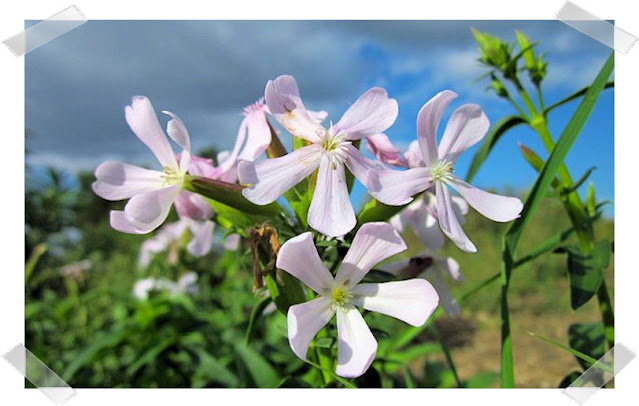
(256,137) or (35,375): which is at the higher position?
(256,137)

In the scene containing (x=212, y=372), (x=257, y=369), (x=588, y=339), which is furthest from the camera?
(x=212, y=372)

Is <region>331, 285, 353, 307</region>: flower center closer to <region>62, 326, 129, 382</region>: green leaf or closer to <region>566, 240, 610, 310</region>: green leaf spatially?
<region>566, 240, 610, 310</region>: green leaf

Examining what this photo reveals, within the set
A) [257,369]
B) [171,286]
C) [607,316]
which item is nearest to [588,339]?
[607,316]

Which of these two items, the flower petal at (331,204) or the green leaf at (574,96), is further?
the green leaf at (574,96)

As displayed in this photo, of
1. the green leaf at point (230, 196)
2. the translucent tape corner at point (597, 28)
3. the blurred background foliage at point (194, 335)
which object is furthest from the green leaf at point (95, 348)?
the translucent tape corner at point (597, 28)

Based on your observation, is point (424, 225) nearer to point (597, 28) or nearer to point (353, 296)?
point (353, 296)

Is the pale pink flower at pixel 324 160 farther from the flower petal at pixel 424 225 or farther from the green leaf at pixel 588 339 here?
the green leaf at pixel 588 339
